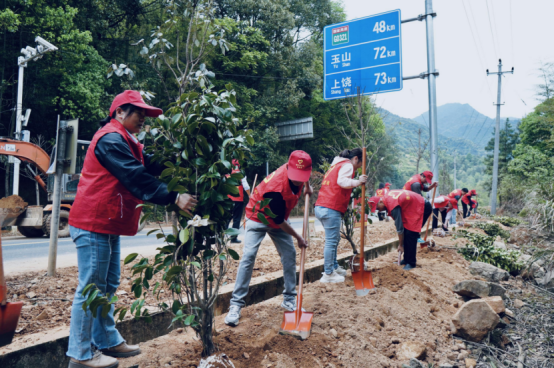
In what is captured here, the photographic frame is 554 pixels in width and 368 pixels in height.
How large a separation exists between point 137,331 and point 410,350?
235cm

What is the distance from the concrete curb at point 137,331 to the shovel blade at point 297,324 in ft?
2.73

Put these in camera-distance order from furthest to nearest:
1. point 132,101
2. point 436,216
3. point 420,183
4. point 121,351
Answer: point 436,216, point 420,183, point 121,351, point 132,101

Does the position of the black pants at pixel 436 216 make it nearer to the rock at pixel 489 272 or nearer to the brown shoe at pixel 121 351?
the rock at pixel 489 272

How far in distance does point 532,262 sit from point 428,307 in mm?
3469

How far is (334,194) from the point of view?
4.99 m

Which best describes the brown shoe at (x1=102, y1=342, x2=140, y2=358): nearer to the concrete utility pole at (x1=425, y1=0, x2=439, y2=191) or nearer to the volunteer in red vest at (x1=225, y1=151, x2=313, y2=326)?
the volunteer in red vest at (x1=225, y1=151, x2=313, y2=326)

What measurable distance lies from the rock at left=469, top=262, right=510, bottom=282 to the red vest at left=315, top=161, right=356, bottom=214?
3.18 meters

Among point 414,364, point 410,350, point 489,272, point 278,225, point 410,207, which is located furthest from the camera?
point 489,272

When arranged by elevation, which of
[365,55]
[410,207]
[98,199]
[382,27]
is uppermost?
[382,27]

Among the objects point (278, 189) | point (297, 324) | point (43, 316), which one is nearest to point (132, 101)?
point (278, 189)

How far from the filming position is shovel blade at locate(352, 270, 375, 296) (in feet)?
14.7

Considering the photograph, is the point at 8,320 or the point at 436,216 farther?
the point at 436,216

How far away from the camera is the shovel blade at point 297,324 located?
314 centimetres

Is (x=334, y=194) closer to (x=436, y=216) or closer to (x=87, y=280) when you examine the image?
(x=87, y=280)
